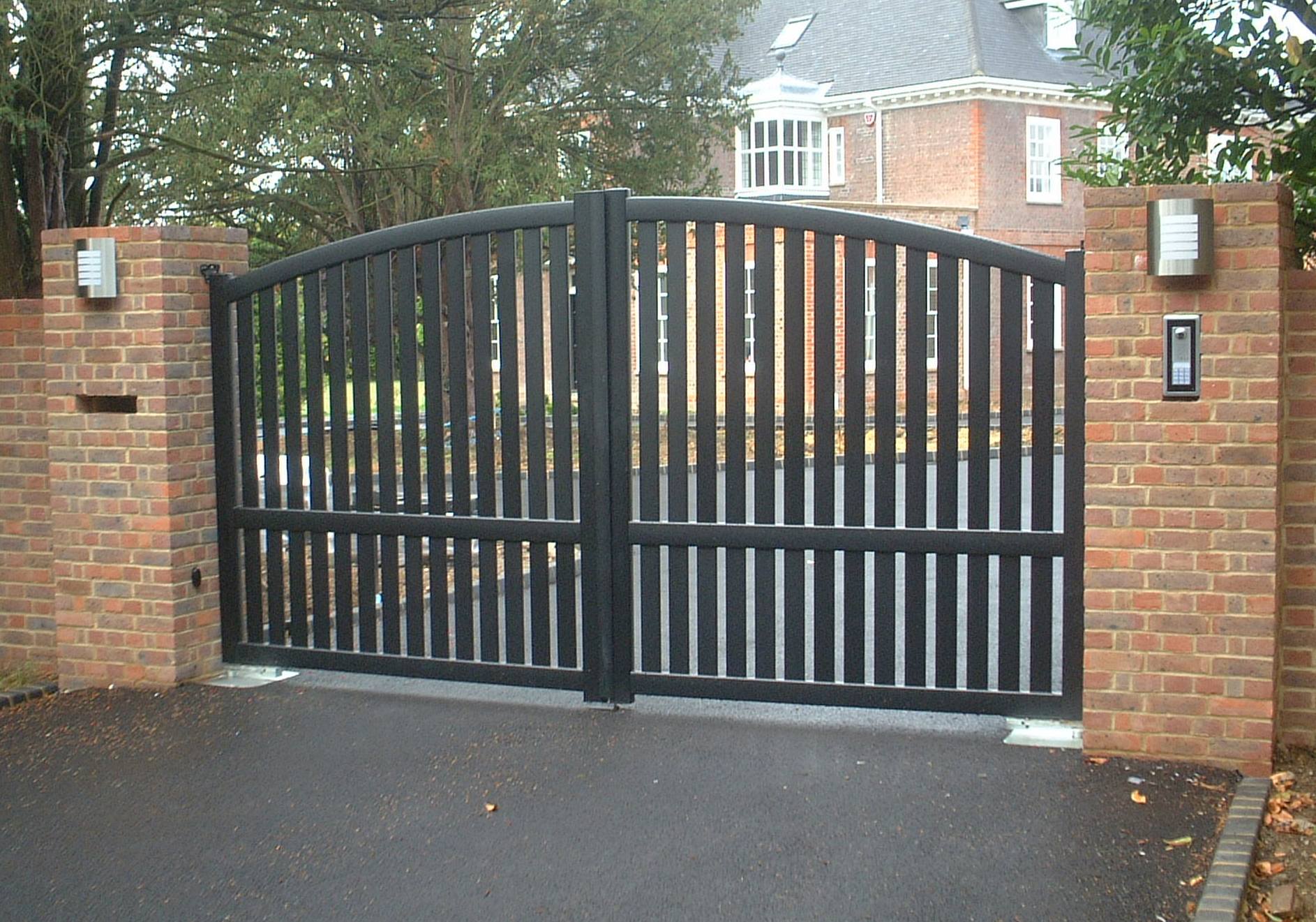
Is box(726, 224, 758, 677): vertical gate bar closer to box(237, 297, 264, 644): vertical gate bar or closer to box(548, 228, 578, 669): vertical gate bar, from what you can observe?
box(548, 228, 578, 669): vertical gate bar

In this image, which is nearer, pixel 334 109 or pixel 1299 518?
pixel 1299 518

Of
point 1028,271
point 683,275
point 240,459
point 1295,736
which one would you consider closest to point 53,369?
point 240,459

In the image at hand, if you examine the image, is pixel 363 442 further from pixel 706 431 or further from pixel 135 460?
pixel 706 431

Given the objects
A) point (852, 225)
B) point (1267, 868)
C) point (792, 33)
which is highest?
point (792, 33)

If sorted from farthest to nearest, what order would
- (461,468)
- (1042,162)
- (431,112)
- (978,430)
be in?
1. (1042,162)
2. (431,112)
3. (461,468)
4. (978,430)

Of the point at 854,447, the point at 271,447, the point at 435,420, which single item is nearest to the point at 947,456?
the point at 854,447

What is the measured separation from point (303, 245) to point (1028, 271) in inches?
710

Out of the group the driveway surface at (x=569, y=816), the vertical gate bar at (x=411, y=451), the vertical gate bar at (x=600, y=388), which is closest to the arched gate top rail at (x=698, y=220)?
the vertical gate bar at (x=600, y=388)

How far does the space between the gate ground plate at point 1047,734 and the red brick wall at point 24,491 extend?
483 centimetres

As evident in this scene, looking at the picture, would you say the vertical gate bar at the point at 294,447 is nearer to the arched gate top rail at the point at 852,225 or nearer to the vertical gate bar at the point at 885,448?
the arched gate top rail at the point at 852,225

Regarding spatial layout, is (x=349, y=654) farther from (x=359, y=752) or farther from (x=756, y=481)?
(x=756, y=481)

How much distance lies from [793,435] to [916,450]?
0.53 metres

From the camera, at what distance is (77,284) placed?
6.87 meters

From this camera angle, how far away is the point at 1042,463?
18.9 ft
